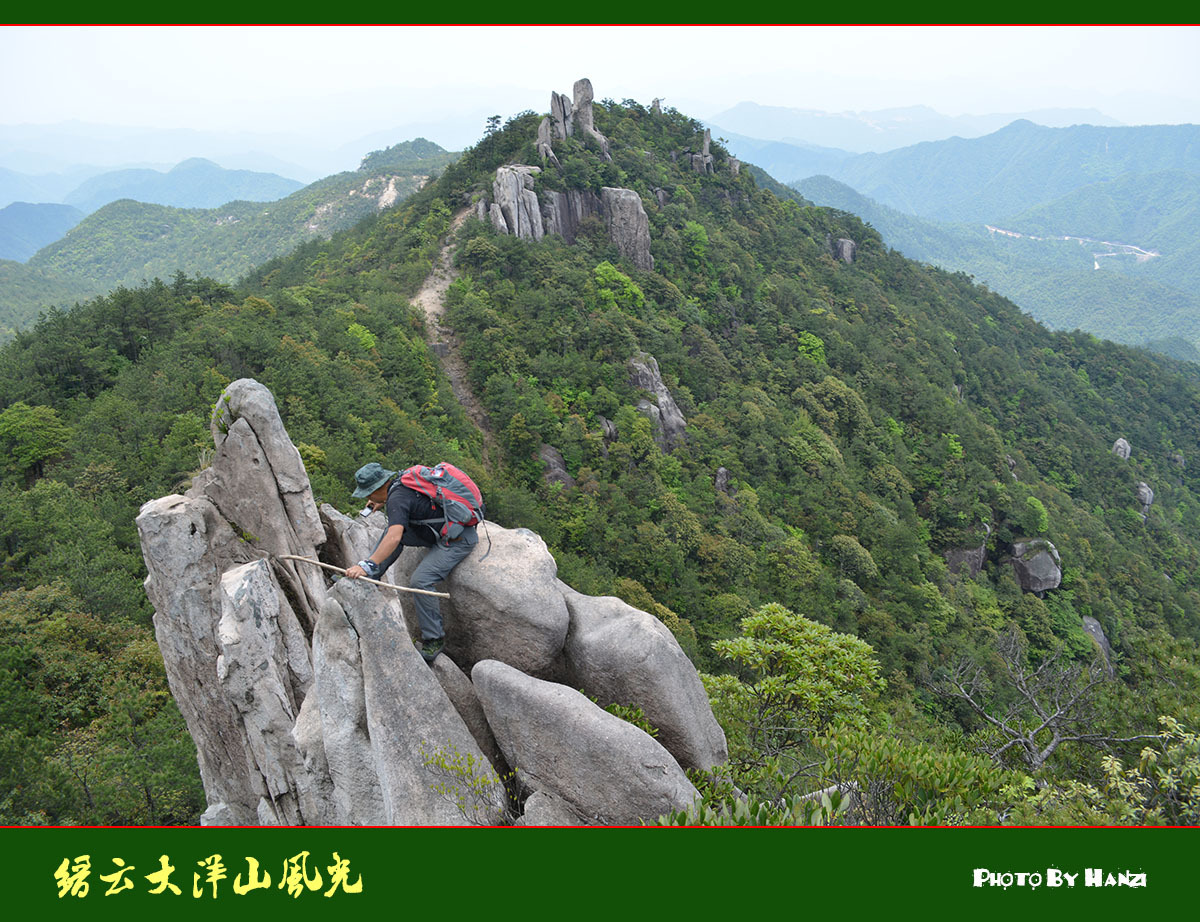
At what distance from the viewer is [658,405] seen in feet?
149

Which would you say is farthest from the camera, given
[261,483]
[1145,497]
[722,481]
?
[1145,497]

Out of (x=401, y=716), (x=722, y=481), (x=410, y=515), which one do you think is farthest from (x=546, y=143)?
(x=401, y=716)

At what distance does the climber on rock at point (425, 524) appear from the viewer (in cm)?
802

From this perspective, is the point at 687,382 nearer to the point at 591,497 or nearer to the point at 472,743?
the point at 591,497

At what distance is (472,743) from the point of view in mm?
8078

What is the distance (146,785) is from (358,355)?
84.6 ft

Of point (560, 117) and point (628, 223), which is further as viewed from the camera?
point (560, 117)

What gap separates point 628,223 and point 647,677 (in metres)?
55.0

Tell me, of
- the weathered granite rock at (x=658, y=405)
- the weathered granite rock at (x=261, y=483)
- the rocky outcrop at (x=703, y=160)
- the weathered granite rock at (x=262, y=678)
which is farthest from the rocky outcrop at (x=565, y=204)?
the weathered granite rock at (x=262, y=678)

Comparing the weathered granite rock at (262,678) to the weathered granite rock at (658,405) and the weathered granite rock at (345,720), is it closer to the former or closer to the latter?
the weathered granite rock at (345,720)

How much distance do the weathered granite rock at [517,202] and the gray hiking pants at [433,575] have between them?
47632 millimetres

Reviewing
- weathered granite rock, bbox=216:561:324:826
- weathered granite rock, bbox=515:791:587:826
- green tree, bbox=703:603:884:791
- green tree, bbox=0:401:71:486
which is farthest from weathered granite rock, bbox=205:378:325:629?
green tree, bbox=0:401:71:486

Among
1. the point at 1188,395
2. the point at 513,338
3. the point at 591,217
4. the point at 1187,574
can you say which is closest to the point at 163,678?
the point at 513,338

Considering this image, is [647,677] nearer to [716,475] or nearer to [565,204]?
[716,475]
